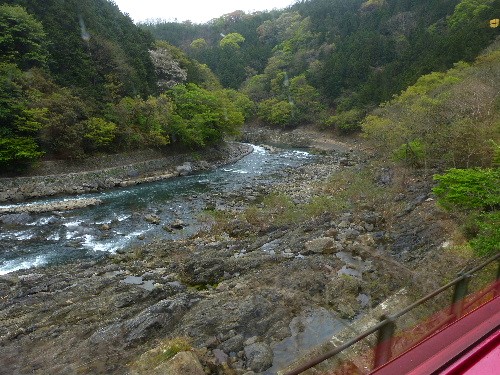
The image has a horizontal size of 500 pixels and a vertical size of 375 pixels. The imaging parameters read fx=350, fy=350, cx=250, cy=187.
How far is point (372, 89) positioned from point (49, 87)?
34.9 m

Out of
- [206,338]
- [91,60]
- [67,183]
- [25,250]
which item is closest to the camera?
[206,338]

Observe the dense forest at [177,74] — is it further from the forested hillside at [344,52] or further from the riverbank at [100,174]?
the riverbank at [100,174]

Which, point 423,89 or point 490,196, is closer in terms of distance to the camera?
point 490,196

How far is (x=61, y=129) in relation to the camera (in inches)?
885

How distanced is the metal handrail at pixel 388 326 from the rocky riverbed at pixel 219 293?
426cm

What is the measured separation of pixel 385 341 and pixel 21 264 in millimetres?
12670

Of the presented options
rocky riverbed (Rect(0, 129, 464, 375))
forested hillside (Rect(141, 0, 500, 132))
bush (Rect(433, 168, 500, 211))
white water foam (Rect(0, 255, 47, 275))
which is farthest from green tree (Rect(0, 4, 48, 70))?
forested hillside (Rect(141, 0, 500, 132))

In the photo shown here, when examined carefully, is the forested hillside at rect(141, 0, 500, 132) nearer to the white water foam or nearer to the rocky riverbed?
the rocky riverbed

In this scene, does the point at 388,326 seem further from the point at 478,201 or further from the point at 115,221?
the point at 115,221

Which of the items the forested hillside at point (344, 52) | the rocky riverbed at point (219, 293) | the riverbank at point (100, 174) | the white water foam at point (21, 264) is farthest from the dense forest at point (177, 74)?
the rocky riverbed at point (219, 293)

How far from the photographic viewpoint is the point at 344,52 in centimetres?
5475

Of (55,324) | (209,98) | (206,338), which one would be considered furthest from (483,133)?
(209,98)

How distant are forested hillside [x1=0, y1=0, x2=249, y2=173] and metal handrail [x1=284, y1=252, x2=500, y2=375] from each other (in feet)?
74.9

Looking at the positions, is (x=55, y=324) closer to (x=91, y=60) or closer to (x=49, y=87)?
(x=49, y=87)
